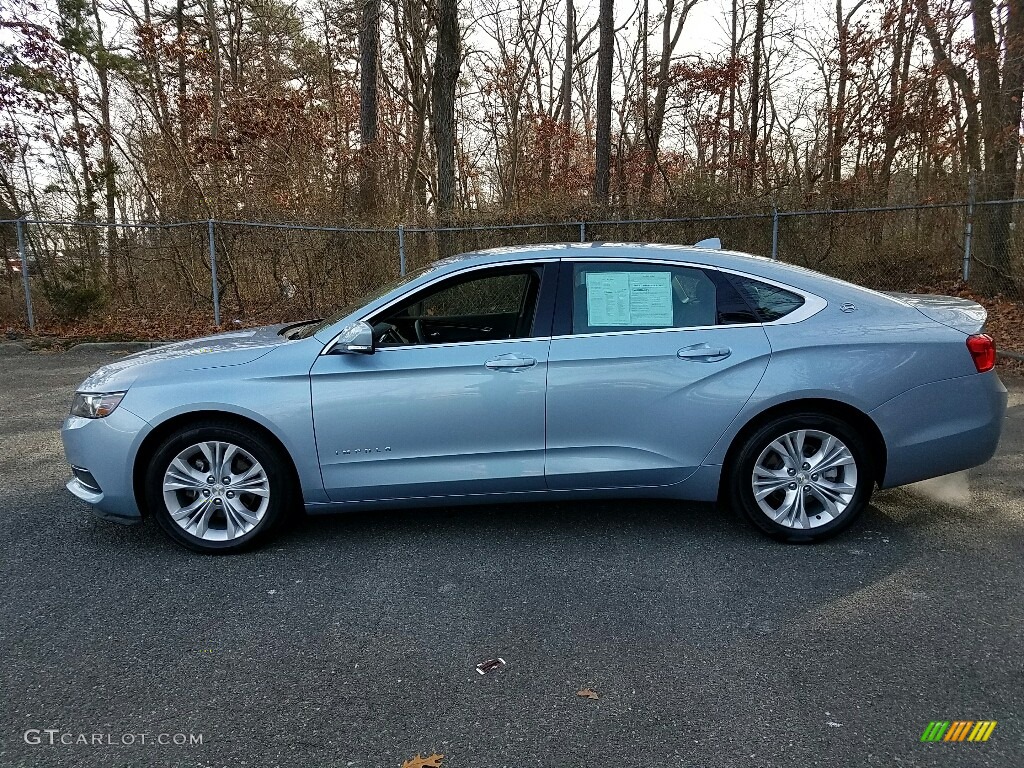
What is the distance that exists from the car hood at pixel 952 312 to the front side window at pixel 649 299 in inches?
39.2

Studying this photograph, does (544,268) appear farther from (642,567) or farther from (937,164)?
(937,164)

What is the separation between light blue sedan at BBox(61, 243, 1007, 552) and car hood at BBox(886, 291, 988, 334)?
0.8 inches

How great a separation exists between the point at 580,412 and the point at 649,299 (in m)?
0.74

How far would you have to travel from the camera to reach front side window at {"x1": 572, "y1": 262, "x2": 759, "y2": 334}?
3.88 meters

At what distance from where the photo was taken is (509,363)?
376 centimetres

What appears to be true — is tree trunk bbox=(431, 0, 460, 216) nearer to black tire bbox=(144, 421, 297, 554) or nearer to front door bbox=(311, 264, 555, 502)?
front door bbox=(311, 264, 555, 502)

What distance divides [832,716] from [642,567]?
1.29 metres

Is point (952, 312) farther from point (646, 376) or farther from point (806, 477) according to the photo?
point (646, 376)

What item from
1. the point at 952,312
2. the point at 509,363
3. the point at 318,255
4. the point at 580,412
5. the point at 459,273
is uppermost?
the point at 318,255

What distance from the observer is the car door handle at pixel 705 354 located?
378 cm

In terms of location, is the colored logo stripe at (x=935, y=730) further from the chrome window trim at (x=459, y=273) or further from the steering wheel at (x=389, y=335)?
the steering wheel at (x=389, y=335)

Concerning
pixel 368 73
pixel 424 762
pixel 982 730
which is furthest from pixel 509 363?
pixel 368 73

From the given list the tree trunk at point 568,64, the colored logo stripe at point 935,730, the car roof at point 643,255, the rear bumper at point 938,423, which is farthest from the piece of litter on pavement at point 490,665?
the tree trunk at point 568,64

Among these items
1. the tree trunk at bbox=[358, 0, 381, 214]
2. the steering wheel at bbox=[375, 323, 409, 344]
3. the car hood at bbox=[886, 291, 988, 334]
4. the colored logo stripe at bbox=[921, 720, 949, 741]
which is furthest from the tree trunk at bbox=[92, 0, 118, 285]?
the colored logo stripe at bbox=[921, 720, 949, 741]
